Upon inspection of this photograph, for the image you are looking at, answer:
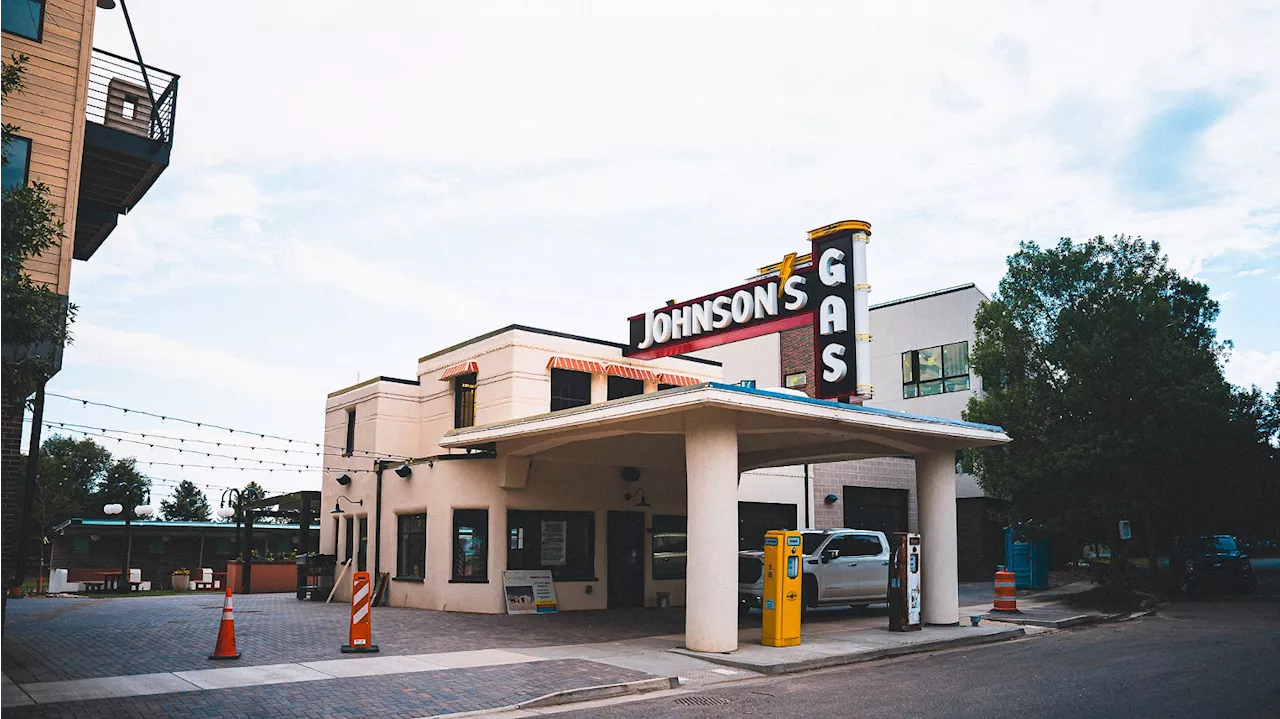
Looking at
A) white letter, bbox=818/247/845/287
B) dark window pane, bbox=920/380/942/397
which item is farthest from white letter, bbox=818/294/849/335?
dark window pane, bbox=920/380/942/397

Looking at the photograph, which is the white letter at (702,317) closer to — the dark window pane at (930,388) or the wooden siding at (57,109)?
the wooden siding at (57,109)

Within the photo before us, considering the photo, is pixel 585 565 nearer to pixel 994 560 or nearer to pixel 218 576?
pixel 994 560

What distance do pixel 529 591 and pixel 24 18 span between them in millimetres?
13919

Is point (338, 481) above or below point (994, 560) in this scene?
above

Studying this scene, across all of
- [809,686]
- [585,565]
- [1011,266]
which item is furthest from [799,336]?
[809,686]

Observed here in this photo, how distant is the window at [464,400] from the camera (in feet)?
79.0

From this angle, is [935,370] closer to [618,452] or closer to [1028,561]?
[1028,561]

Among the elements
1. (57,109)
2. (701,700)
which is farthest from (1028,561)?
(57,109)

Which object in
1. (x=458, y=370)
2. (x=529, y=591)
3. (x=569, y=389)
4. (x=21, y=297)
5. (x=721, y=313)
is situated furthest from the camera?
(x=458, y=370)

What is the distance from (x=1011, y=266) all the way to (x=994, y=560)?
11.8 m

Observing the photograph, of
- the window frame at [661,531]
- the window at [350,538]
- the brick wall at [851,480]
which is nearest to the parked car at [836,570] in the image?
the window frame at [661,531]

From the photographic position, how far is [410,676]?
11906 millimetres

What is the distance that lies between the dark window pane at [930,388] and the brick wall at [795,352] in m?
4.40

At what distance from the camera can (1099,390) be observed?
24969 mm
